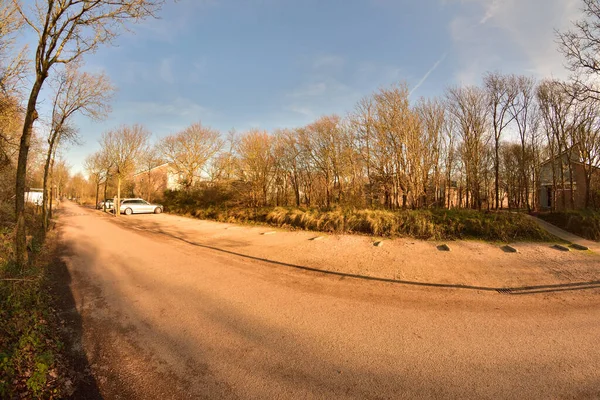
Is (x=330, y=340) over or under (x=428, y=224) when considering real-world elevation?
under

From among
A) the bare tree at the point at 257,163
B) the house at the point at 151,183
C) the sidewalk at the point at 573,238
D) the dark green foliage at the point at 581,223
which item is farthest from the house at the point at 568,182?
the house at the point at 151,183

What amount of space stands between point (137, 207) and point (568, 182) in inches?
1586

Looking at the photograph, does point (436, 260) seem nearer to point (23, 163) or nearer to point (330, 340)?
point (330, 340)

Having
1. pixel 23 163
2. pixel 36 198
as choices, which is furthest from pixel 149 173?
pixel 23 163

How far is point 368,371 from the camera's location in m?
2.71

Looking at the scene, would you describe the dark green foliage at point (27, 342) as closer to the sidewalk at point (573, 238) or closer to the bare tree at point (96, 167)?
the sidewalk at point (573, 238)

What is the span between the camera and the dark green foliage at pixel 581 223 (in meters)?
8.21

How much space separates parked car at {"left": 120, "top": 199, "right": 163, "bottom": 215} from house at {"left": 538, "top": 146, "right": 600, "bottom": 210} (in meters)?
33.2

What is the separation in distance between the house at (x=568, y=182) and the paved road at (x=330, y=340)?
16.1 metres

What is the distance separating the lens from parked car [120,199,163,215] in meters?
25.9

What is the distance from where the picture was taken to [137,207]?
2631 centimetres

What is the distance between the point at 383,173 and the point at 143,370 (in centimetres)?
1374

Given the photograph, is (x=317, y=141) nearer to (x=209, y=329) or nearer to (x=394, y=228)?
(x=394, y=228)

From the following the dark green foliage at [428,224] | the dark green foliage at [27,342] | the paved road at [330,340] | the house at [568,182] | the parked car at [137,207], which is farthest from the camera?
the parked car at [137,207]
